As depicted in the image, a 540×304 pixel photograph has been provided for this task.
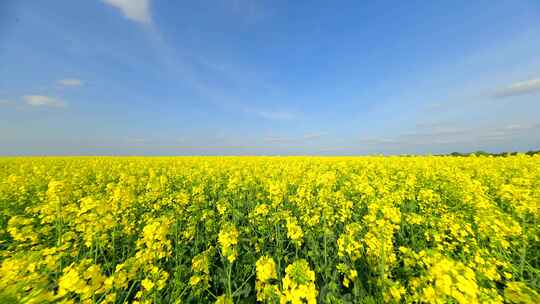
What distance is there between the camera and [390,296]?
6.58 feet

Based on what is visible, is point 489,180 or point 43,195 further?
point 489,180

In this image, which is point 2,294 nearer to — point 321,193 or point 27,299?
point 27,299

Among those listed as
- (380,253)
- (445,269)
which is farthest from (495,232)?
(445,269)

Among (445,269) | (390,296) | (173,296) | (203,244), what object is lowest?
(203,244)

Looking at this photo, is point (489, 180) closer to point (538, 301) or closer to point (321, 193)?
point (321, 193)

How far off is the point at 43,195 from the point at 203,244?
5.12m

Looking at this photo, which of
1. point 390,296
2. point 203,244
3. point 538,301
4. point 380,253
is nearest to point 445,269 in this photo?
point 538,301

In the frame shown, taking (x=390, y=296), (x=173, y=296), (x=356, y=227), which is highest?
(x=356, y=227)

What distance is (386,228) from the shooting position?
9.75 feet

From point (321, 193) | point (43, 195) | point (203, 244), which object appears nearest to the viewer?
point (203, 244)

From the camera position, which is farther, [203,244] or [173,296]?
[203,244]

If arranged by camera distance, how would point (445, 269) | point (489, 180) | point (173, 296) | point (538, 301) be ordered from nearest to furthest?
point (538, 301) < point (445, 269) < point (173, 296) < point (489, 180)

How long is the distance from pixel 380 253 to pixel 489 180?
7908 millimetres

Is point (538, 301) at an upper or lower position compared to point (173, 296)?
upper
